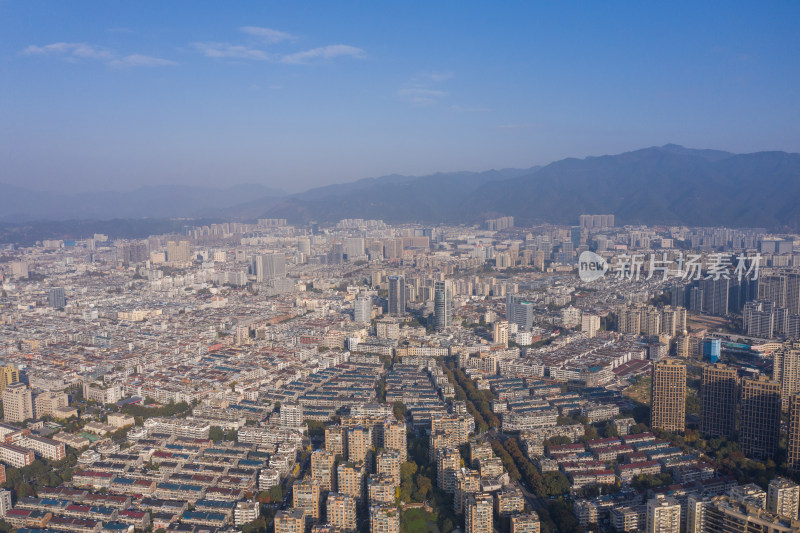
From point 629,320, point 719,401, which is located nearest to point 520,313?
point 629,320

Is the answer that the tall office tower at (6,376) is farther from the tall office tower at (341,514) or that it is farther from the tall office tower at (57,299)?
the tall office tower at (57,299)

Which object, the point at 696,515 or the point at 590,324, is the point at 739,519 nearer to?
the point at 696,515

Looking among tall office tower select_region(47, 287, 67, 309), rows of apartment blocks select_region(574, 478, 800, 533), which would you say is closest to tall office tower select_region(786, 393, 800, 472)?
rows of apartment blocks select_region(574, 478, 800, 533)

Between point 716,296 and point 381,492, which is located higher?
point 716,296

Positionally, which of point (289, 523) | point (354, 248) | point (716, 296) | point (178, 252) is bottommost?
point (289, 523)

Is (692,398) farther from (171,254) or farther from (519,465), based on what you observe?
(171,254)

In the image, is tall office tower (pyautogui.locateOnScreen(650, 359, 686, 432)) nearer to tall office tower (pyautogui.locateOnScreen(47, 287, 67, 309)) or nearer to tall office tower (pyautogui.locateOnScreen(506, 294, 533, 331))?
tall office tower (pyautogui.locateOnScreen(506, 294, 533, 331))

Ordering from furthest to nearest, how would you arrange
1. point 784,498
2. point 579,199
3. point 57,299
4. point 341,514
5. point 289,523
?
point 579,199, point 57,299, point 341,514, point 289,523, point 784,498
